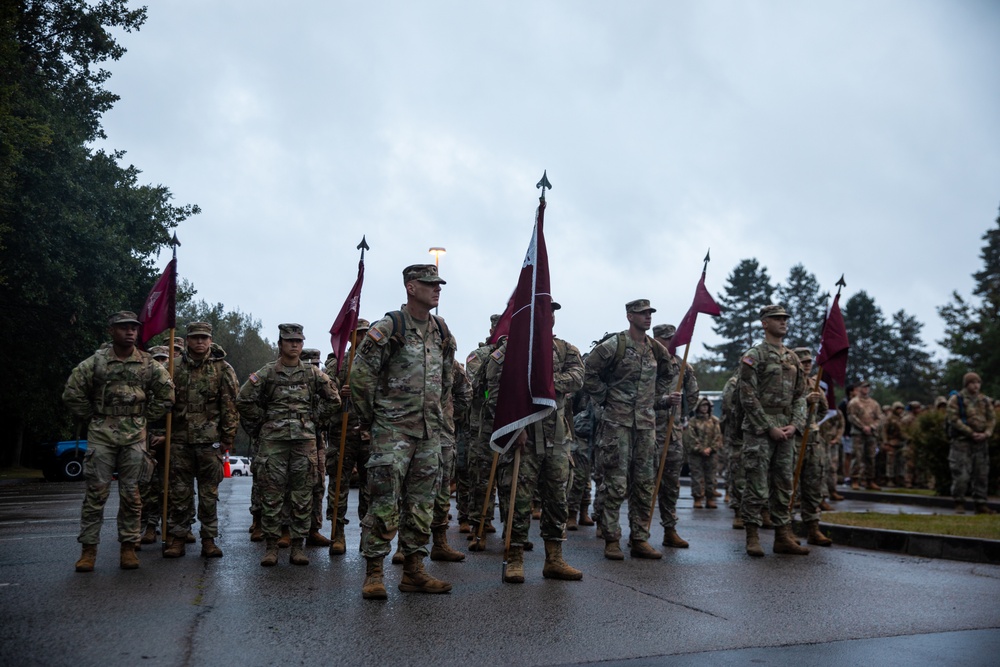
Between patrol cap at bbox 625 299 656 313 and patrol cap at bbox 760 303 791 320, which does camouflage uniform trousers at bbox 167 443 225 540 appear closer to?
patrol cap at bbox 625 299 656 313

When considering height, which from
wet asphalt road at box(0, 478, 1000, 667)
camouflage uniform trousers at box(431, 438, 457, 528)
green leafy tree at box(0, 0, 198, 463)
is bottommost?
wet asphalt road at box(0, 478, 1000, 667)

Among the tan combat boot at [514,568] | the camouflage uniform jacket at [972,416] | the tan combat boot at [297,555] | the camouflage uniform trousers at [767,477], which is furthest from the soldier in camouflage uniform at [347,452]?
the camouflage uniform jacket at [972,416]

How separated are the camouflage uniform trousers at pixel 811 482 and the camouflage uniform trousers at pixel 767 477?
97cm

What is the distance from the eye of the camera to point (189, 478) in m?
8.92

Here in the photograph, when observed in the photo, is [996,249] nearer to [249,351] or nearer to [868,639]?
[249,351]

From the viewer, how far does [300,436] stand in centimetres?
832

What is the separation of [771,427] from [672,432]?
153 cm

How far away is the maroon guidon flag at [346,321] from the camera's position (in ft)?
30.8

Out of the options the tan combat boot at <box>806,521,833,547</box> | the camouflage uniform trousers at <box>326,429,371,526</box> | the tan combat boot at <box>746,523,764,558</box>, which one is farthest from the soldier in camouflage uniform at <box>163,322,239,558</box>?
the tan combat boot at <box>806,521,833,547</box>

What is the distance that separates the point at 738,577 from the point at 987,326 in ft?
143

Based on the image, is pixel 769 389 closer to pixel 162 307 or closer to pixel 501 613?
pixel 501 613

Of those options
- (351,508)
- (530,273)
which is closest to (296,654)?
(530,273)

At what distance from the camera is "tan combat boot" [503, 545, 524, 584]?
7004mm

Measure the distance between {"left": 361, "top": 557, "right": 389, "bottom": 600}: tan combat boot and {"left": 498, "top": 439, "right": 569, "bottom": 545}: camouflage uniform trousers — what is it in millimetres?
1300
